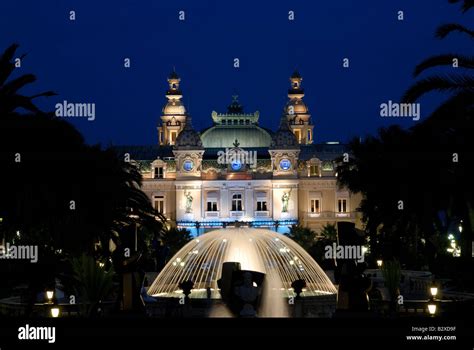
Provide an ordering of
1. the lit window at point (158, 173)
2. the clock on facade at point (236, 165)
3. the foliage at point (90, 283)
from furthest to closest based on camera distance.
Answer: the clock on facade at point (236, 165) < the lit window at point (158, 173) < the foliage at point (90, 283)

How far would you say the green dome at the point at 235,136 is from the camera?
121188 millimetres

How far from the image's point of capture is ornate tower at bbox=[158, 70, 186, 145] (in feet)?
412

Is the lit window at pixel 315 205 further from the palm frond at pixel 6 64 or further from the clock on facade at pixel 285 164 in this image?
the palm frond at pixel 6 64

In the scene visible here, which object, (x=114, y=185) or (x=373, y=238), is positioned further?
(x=373, y=238)

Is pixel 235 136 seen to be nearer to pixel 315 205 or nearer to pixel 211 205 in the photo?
pixel 211 205

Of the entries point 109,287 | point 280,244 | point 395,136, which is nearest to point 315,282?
point 280,244

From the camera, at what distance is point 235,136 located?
400 ft

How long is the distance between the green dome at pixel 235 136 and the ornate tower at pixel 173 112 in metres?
4.68

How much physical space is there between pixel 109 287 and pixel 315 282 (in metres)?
11.2

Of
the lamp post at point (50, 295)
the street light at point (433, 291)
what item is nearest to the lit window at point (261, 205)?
the street light at point (433, 291)

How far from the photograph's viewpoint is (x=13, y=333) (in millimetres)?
17203

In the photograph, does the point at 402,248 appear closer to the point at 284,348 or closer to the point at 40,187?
the point at 40,187

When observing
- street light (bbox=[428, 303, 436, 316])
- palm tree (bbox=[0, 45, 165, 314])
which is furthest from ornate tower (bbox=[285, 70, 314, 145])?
street light (bbox=[428, 303, 436, 316])

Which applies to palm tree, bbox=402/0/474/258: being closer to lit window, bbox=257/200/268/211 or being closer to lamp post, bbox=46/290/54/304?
lamp post, bbox=46/290/54/304
